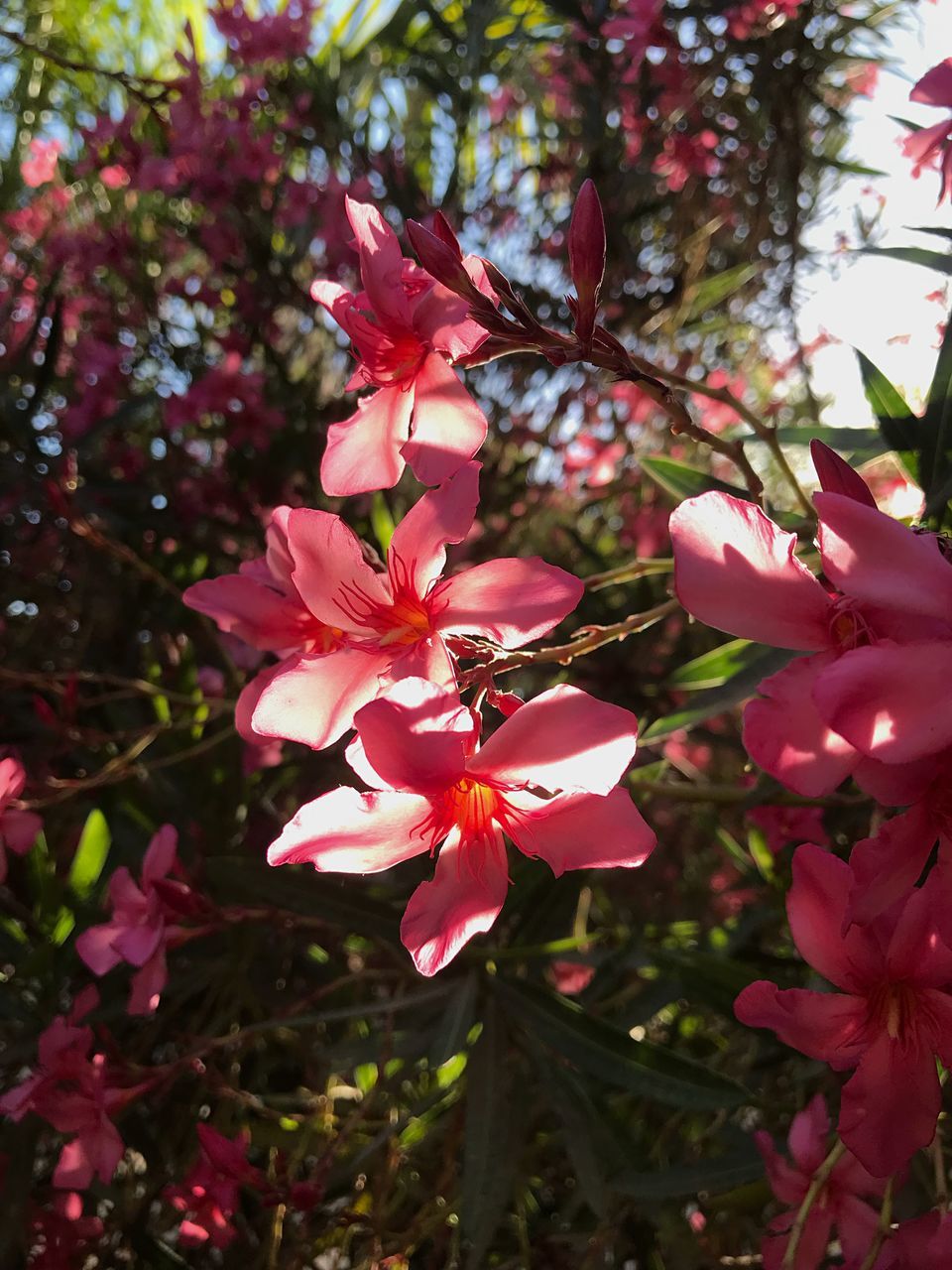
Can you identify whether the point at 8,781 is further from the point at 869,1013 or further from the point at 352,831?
the point at 869,1013

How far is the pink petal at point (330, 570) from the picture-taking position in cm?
52

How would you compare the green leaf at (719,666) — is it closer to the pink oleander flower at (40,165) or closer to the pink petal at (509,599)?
the pink petal at (509,599)

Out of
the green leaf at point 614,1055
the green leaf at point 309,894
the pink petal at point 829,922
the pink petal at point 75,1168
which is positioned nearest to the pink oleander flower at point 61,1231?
the pink petal at point 75,1168

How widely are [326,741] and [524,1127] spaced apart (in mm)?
644

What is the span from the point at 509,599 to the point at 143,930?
48cm

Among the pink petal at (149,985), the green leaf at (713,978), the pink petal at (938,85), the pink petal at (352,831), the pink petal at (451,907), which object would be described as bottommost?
the green leaf at (713,978)

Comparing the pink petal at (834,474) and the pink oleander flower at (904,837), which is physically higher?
the pink petal at (834,474)

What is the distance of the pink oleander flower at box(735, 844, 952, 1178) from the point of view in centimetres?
45

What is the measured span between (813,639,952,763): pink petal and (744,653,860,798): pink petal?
0.13 feet

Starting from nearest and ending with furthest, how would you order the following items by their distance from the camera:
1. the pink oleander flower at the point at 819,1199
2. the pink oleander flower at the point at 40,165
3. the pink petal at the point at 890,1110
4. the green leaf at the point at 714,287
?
the pink petal at the point at 890,1110 → the pink oleander flower at the point at 819,1199 → the green leaf at the point at 714,287 → the pink oleander flower at the point at 40,165

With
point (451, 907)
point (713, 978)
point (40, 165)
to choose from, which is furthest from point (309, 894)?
point (40, 165)

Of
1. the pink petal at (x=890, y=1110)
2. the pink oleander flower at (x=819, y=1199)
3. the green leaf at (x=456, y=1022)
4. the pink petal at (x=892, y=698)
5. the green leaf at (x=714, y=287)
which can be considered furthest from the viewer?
the green leaf at (x=714, y=287)

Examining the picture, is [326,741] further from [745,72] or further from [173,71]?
[173,71]

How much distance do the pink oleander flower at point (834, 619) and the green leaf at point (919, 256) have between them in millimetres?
478
